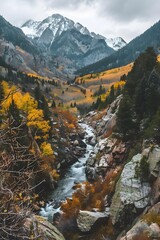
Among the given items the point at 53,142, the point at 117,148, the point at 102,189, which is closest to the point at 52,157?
the point at 53,142

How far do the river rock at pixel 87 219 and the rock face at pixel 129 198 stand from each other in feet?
4.80

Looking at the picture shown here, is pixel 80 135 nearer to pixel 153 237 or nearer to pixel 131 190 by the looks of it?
pixel 131 190

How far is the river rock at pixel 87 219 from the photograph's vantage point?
2807 cm

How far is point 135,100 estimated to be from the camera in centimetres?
4897

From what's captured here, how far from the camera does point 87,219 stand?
28500mm

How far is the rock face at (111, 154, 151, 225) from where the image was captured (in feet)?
88.4

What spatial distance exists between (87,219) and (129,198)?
4.61m

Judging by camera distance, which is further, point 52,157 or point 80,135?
point 80,135

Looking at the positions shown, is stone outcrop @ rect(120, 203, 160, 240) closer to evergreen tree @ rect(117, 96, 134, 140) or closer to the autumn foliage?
the autumn foliage

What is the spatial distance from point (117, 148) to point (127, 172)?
42.9ft

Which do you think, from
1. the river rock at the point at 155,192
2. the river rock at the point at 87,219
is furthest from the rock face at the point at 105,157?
the river rock at the point at 155,192

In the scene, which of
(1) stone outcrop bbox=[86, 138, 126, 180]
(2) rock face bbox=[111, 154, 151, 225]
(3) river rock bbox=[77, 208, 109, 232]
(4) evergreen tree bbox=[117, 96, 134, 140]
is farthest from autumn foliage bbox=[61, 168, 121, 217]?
(4) evergreen tree bbox=[117, 96, 134, 140]

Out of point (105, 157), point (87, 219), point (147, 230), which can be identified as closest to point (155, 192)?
point (147, 230)

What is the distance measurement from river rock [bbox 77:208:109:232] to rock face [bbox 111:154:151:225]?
1.46m
